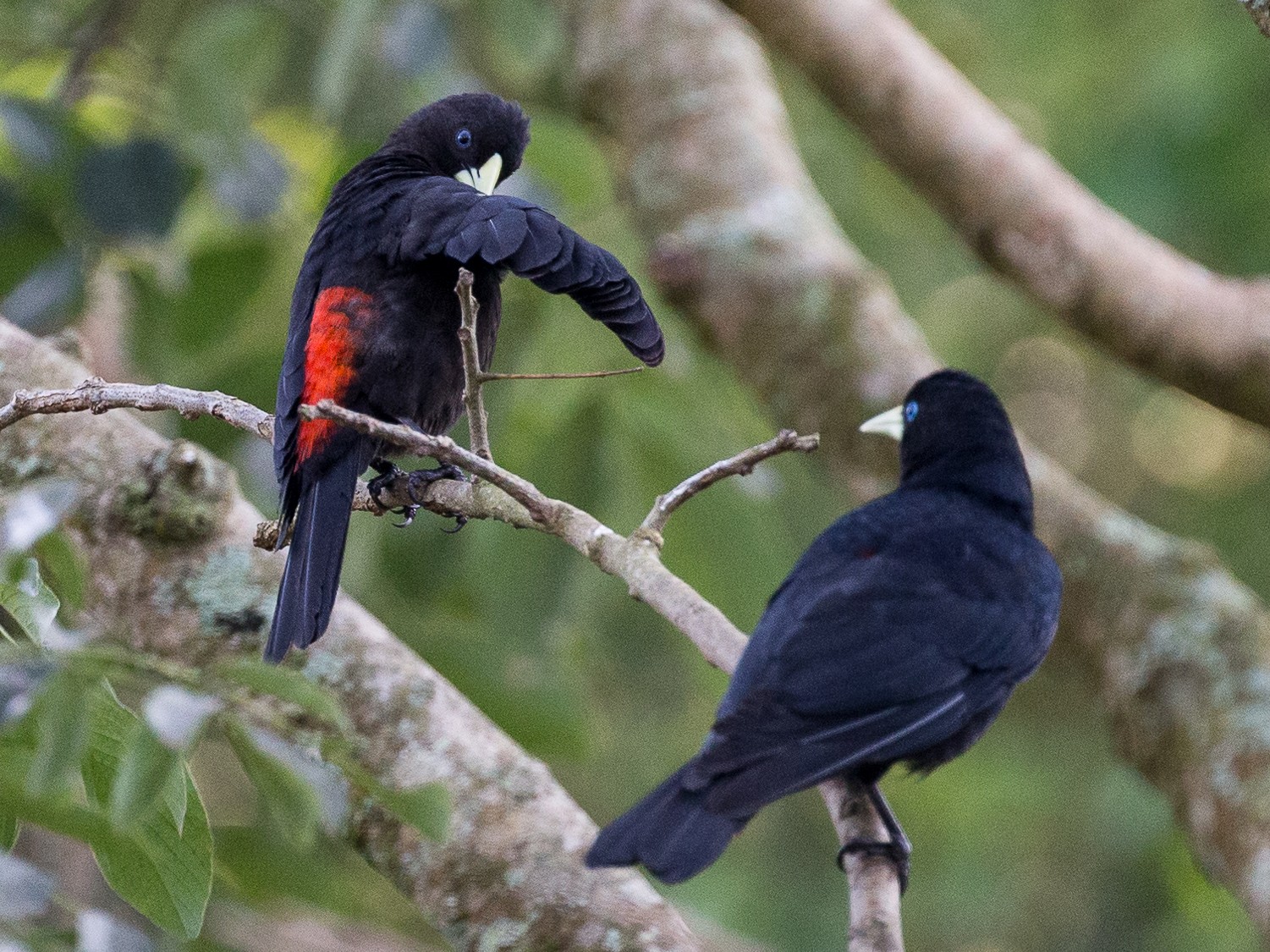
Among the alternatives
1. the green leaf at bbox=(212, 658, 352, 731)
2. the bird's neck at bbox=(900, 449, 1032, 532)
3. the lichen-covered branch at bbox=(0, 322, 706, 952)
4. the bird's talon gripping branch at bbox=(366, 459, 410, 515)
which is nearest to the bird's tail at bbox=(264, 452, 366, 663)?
the bird's talon gripping branch at bbox=(366, 459, 410, 515)

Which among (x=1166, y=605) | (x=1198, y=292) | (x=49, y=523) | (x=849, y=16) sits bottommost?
(x=1166, y=605)

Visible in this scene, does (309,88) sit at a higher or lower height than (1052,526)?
Answer: higher

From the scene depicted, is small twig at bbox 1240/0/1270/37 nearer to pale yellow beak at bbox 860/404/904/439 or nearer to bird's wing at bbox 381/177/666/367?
bird's wing at bbox 381/177/666/367

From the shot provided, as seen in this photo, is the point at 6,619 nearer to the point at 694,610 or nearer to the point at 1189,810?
the point at 694,610

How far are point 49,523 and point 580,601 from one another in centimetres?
228

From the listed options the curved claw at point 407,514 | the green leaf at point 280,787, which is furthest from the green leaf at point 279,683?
the curved claw at point 407,514

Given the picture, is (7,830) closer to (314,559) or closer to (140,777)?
(140,777)

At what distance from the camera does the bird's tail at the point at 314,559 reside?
2.41m

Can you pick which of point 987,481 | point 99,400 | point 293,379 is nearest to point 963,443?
point 987,481

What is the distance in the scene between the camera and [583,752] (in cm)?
359

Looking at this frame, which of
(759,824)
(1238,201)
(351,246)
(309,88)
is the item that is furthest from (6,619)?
(759,824)

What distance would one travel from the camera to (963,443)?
9.57 feet

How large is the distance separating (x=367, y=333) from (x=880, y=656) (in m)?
1.15

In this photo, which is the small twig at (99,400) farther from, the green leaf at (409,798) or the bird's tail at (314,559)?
the green leaf at (409,798)
